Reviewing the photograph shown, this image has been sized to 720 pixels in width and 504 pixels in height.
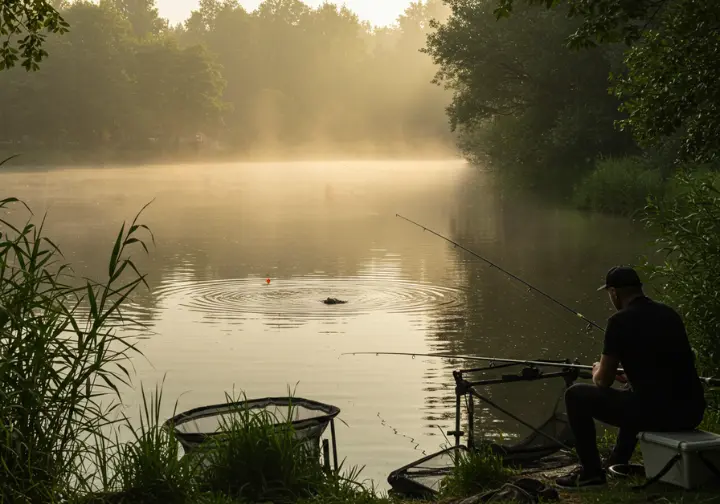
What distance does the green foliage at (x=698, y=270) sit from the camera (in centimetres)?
996

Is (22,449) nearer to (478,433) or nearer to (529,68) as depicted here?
(478,433)

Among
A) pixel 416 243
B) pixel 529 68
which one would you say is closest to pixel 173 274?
pixel 416 243

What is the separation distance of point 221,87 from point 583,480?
393 feet

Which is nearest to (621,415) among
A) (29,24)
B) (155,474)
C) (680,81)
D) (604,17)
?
(155,474)

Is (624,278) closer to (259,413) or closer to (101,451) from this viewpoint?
(259,413)

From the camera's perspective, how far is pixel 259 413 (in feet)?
24.3

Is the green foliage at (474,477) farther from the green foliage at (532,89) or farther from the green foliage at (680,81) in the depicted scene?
the green foliage at (532,89)

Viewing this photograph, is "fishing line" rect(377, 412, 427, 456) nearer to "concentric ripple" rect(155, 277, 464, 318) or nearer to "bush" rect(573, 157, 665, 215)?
"concentric ripple" rect(155, 277, 464, 318)

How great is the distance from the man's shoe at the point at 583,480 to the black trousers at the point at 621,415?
0.12 ft

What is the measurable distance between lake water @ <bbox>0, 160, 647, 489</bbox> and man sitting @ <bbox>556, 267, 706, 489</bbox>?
10.1ft


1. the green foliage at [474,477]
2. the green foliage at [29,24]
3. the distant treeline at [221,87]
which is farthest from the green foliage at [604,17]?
the distant treeline at [221,87]

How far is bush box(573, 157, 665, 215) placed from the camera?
116 ft

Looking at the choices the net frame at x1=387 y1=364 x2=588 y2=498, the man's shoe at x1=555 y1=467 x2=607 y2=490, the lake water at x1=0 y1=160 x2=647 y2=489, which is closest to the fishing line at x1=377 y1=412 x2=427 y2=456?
the lake water at x1=0 y1=160 x2=647 y2=489

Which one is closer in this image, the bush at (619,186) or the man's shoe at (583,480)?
the man's shoe at (583,480)
